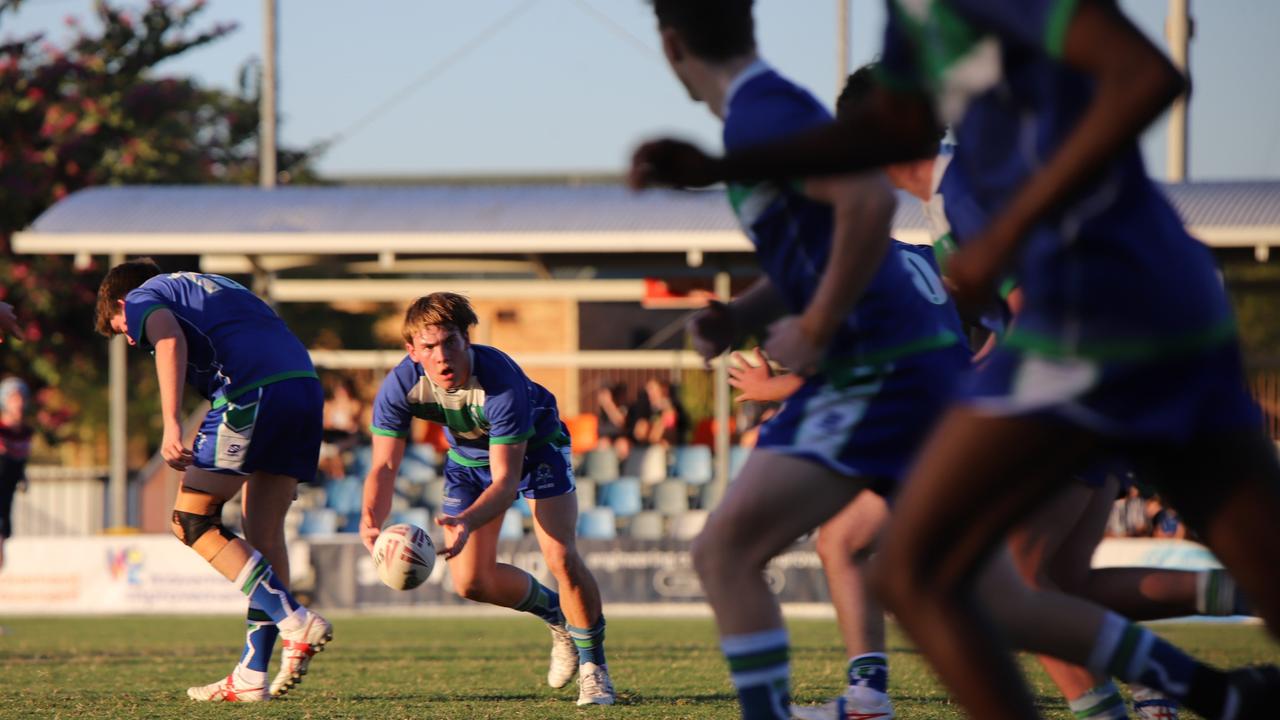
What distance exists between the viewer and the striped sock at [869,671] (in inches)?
222

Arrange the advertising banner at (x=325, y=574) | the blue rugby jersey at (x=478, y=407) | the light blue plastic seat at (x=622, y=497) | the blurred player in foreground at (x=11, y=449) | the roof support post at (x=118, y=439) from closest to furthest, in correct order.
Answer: the blue rugby jersey at (x=478, y=407)
the blurred player in foreground at (x=11, y=449)
the advertising banner at (x=325, y=574)
the light blue plastic seat at (x=622, y=497)
the roof support post at (x=118, y=439)

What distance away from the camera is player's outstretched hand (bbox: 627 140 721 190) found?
11.5 ft

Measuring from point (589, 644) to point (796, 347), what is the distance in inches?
156

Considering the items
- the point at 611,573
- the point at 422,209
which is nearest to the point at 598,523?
the point at 611,573

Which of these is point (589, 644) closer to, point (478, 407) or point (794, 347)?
point (478, 407)

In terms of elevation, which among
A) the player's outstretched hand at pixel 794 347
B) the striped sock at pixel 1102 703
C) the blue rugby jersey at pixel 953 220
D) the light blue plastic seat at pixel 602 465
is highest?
the blue rugby jersey at pixel 953 220

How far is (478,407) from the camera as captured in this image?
734cm

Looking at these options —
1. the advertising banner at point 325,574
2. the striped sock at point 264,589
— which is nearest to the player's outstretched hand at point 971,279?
the striped sock at point 264,589

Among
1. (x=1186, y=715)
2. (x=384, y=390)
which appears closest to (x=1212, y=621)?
(x=1186, y=715)

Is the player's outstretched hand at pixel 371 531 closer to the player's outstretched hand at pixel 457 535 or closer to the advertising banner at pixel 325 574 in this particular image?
the player's outstretched hand at pixel 457 535

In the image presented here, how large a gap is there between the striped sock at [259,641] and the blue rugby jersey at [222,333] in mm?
998

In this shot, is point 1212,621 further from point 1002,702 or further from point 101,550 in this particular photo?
point 1002,702

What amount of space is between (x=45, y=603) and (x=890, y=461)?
16417 millimetres

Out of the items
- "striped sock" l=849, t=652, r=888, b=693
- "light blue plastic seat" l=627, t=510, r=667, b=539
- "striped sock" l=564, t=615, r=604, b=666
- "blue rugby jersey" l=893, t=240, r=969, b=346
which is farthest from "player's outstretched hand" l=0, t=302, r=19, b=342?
"light blue plastic seat" l=627, t=510, r=667, b=539
